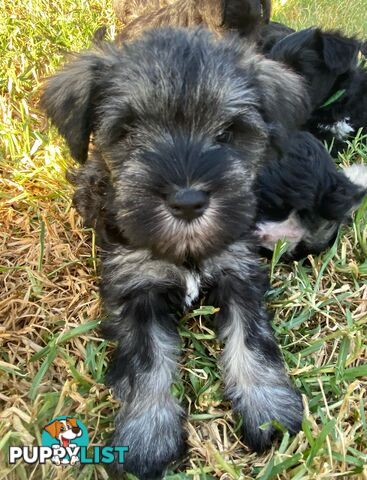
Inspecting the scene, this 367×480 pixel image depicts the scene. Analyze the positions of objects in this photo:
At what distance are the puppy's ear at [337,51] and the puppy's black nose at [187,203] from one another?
2148mm

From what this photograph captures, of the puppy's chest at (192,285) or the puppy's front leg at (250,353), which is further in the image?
the puppy's chest at (192,285)

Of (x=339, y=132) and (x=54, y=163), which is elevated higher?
(x=339, y=132)

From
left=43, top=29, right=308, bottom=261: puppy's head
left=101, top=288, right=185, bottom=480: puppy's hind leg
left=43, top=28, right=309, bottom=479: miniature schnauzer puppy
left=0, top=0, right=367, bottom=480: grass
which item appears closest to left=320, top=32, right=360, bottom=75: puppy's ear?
left=0, top=0, right=367, bottom=480: grass

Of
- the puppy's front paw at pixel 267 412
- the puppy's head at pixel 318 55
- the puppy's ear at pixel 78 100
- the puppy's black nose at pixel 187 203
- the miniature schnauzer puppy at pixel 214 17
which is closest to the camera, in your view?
the puppy's black nose at pixel 187 203

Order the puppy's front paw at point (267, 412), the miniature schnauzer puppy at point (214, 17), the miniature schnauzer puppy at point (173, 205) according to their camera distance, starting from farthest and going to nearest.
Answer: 1. the miniature schnauzer puppy at point (214, 17)
2. the puppy's front paw at point (267, 412)
3. the miniature schnauzer puppy at point (173, 205)

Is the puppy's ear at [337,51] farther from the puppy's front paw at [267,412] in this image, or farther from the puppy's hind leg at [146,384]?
the puppy's front paw at [267,412]

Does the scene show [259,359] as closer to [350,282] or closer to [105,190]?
[350,282]

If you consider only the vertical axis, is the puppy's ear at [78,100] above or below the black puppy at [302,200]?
above

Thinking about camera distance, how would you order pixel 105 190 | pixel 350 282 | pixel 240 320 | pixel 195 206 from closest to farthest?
pixel 195 206
pixel 240 320
pixel 105 190
pixel 350 282

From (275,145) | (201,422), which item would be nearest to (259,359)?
(201,422)

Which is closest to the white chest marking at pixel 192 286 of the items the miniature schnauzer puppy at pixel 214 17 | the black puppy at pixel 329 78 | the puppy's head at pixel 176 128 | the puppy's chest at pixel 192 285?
the puppy's chest at pixel 192 285

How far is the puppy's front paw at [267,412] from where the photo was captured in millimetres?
1749

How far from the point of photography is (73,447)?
1.69 m

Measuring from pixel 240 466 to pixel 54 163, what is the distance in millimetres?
1907
